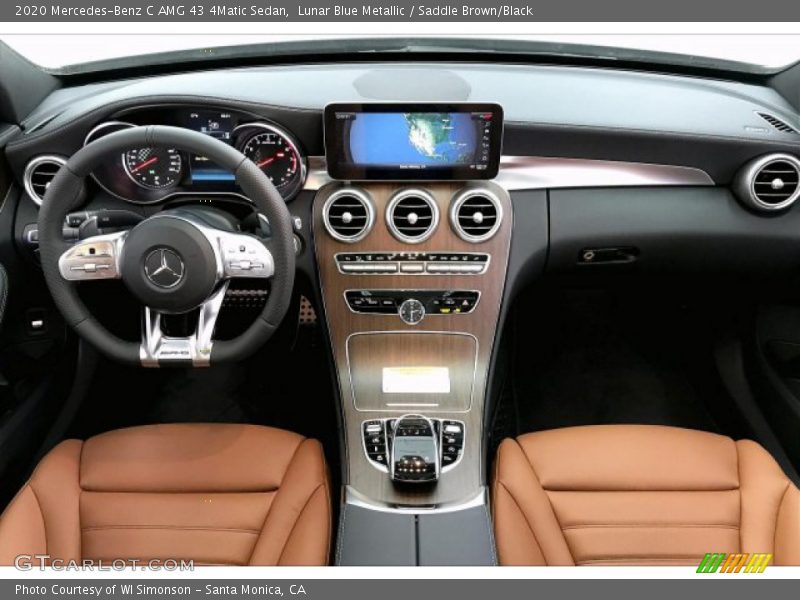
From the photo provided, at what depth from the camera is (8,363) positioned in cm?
193

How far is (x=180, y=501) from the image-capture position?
1.54 metres

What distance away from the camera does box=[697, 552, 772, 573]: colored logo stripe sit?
1429mm

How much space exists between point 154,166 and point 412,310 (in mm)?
715

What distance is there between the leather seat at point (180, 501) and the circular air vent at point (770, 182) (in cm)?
123

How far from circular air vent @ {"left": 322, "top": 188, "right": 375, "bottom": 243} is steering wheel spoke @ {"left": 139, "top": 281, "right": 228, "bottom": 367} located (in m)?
0.33

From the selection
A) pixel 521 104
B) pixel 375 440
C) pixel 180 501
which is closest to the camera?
pixel 180 501

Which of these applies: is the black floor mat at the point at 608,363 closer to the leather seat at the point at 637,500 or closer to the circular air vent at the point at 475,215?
the leather seat at the point at 637,500

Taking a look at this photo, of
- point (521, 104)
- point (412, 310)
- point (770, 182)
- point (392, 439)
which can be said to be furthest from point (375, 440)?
point (770, 182)

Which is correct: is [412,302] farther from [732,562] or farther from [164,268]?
[732,562]

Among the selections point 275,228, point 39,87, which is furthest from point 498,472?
point 39,87

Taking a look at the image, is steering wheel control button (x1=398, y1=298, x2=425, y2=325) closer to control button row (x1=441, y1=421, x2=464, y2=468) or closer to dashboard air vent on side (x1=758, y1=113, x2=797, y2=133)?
control button row (x1=441, y1=421, x2=464, y2=468)

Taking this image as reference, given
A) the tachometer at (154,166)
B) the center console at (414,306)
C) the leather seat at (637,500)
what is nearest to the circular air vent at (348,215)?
the center console at (414,306)

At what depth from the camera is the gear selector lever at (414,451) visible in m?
1.53

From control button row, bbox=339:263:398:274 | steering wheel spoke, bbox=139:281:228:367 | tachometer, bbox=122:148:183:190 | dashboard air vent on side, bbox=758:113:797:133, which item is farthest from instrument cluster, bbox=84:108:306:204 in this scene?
dashboard air vent on side, bbox=758:113:797:133
